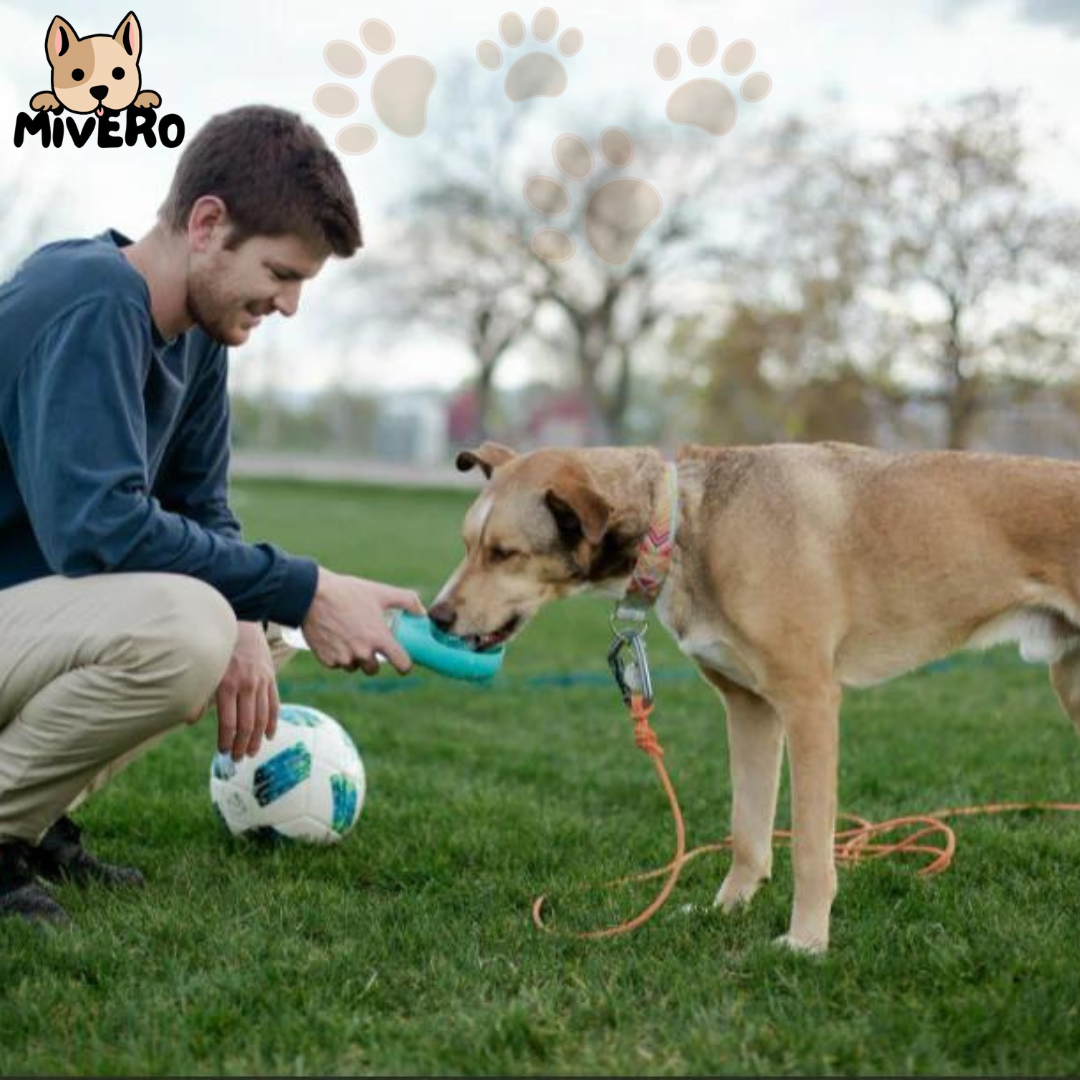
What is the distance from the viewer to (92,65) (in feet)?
32.4

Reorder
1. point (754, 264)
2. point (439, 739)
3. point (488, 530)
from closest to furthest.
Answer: point (488, 530) < point (439, 739) < point (754, 264)

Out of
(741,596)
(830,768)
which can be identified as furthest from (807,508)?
(830,768)

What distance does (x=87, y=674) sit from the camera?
12.8ft

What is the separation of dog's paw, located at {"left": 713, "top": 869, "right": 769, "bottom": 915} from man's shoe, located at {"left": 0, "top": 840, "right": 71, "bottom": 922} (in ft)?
6.91

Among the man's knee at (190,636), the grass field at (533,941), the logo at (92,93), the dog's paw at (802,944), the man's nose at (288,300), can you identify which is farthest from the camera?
the logo at (92,93)

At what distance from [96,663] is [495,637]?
4.28ft

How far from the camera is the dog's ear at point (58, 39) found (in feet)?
31.1

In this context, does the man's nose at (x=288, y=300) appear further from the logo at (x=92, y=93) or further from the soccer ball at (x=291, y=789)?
the logo at (x=92, y=93)

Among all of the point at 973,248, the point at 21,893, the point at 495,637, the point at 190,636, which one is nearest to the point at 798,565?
the point at 495,637

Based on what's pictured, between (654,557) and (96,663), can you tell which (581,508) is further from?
(96,663)

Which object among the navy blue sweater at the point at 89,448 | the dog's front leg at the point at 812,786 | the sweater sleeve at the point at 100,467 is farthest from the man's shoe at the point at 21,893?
the dog's front leg at the point at 812,786

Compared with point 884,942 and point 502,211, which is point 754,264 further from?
point 884,942

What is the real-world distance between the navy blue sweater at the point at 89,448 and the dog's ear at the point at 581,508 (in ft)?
2.71

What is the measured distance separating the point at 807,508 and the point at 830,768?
2.82ft
